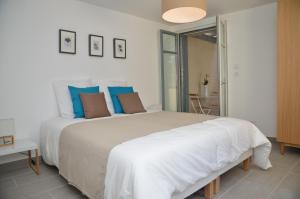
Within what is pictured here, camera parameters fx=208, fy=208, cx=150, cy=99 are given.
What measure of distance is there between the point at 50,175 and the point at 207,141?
1893 mm

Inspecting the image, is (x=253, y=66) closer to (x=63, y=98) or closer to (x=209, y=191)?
(x=209, y=191)

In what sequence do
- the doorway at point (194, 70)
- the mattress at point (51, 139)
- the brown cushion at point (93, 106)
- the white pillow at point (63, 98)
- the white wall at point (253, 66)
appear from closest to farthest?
the mattress at point (51, 139), the brown cushion at point (93, 106), the white pillow at point (63, 98), the white wall at point (253, 66), the doorway at point (194, 70)

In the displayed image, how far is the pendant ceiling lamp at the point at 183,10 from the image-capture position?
2064mm

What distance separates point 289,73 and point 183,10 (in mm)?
1750

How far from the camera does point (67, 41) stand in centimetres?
314

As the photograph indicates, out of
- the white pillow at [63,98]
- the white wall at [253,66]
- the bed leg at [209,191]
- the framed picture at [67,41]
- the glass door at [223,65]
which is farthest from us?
the glass door at [223,65]

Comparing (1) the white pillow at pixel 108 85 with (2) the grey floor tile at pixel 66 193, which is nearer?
(2) the grey floor tile at pixel 66 193

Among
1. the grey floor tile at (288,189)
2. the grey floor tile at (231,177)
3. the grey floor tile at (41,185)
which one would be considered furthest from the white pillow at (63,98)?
the grey floor tile at (288,189)

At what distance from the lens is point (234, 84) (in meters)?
4.05

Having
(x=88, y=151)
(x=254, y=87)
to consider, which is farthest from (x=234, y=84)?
(x=88, y=151)

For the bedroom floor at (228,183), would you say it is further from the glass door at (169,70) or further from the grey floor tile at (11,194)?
the glass door at (169,70)

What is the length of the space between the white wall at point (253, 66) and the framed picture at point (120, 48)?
2054 mm

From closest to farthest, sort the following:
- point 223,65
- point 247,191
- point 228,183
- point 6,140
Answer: point 247,191, point 228,183, point 6,140, point 223,65

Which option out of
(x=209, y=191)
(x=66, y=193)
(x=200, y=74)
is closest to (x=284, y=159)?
(x=209, y=191)
